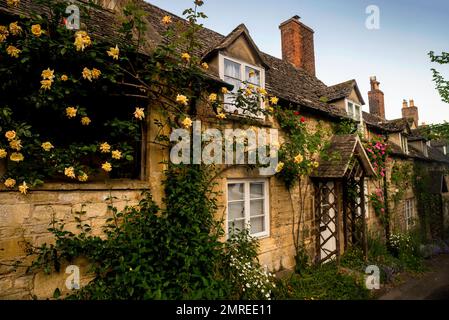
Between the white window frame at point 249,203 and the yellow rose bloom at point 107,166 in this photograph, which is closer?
the yellow rose bloom at point 107,166

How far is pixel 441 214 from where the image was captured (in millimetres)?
14414

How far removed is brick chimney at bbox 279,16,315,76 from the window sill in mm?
9714

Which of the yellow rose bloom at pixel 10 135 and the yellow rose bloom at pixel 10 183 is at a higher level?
the yellow rose bloom at pixel 10 135

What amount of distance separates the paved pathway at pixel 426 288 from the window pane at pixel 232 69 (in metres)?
6.63

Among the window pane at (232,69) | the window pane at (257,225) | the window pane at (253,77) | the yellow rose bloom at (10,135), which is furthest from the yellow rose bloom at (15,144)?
the window pane at (253,77)

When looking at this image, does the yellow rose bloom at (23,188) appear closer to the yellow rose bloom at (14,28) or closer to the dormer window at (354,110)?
the yellow rose bloom at (14,28)

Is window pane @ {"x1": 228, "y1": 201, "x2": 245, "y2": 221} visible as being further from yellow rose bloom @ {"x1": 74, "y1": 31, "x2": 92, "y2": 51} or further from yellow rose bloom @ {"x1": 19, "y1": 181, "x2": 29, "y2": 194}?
yellow rose bloom @ {"x1": 74, "y1": 31, "x2": 92, "y2": 51}

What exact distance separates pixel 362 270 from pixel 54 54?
28.1ft

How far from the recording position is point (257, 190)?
641 centimetres

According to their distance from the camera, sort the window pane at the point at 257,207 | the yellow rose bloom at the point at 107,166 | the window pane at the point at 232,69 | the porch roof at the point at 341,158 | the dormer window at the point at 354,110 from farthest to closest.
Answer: the dormer window at the point at 354,110 < the porch roof at the point at 341,158 < the window pane at the point at 257,207 < the window pane at the point at 232,69 < the yellow rose bloom at the point at 107,166

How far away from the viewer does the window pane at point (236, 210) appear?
19.2 feet

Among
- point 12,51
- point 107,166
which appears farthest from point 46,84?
point 107,166
